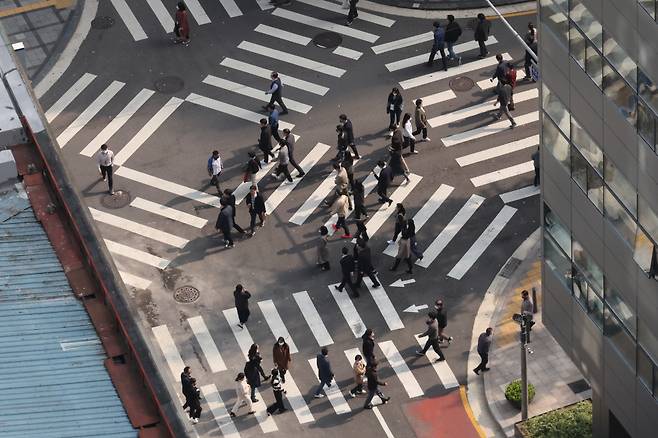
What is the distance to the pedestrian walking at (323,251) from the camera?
48.1 m

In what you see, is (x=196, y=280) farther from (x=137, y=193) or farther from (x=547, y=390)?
(x=547, y=390)

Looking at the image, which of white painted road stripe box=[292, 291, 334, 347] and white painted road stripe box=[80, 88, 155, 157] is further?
white painted road stripe box=[80, 88, 155, 157]

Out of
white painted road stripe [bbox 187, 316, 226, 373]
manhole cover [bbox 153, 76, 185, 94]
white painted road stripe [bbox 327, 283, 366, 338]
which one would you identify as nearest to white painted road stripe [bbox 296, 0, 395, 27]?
manhole cover [bbox 153, 76, 185, 94]

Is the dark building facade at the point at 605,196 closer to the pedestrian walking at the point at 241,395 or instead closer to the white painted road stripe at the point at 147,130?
the pedestrian walking at the point at 241,395

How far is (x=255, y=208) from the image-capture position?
1956 inches

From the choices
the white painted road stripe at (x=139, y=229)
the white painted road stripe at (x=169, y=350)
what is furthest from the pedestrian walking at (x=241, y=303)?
the white painted road stripe at (x=139, y=229)

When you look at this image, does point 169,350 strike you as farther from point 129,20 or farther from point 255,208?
point 129,20

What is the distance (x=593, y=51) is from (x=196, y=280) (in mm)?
17901

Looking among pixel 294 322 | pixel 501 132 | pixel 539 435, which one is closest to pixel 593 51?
pixel 539 435

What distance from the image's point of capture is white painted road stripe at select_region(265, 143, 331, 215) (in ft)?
170

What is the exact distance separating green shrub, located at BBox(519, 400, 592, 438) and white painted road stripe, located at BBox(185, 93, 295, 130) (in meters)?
16.2

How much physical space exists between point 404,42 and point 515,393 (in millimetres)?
18349

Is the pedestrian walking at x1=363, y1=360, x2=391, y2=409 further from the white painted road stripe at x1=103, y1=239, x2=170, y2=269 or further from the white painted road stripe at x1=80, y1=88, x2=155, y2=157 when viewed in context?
the white painted road stripe at x1=80, y1=88, x2=155, y2=157

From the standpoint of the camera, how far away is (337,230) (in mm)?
50469
